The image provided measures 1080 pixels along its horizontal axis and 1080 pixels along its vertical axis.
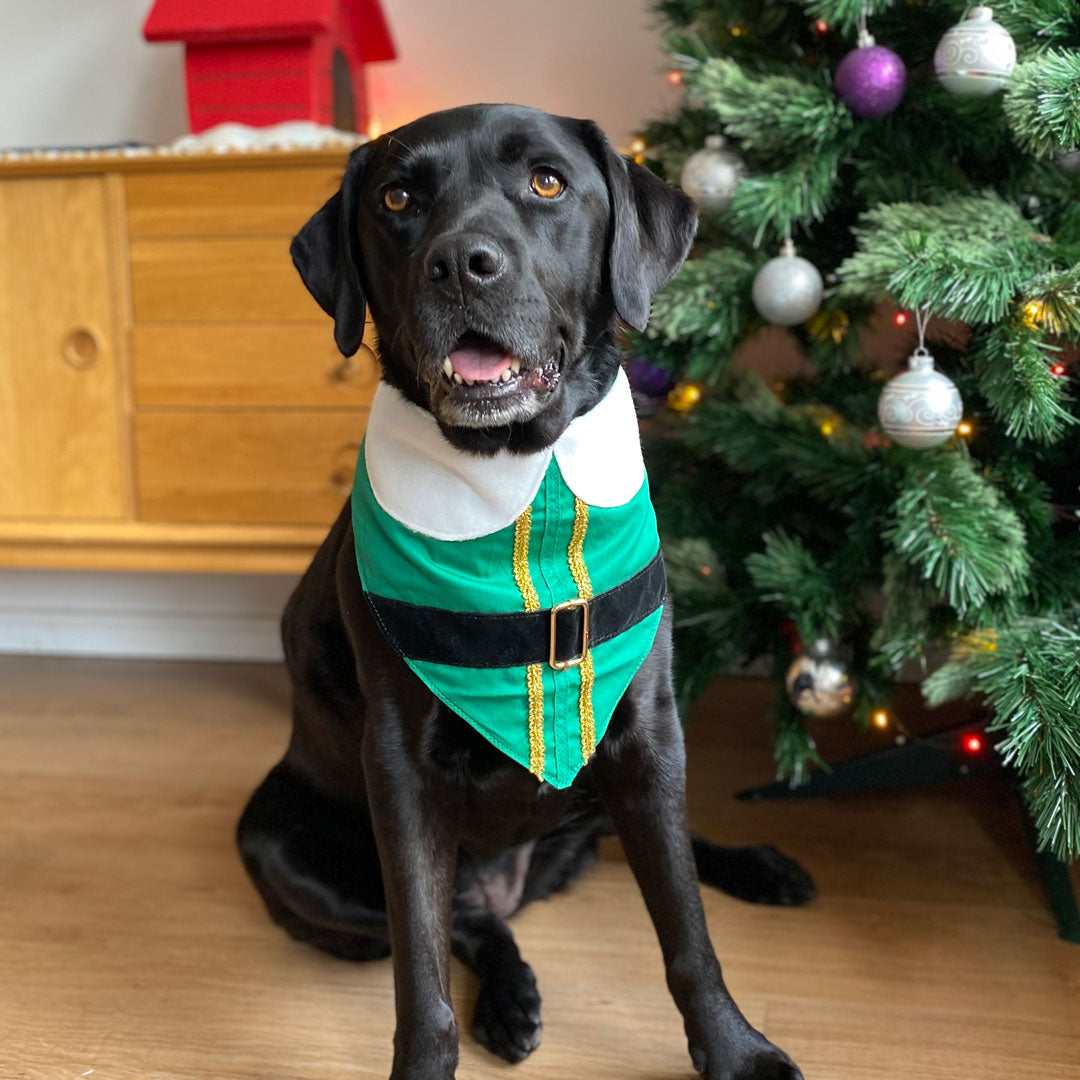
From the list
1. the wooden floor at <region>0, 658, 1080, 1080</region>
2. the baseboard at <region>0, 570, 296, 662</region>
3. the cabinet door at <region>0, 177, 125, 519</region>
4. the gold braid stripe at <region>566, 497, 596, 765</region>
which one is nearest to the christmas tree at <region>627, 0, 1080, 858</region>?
the wooden floor at <region>0, 658, 1080, 1080</region>

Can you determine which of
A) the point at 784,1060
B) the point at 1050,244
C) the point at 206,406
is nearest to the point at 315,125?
the point at 206,406

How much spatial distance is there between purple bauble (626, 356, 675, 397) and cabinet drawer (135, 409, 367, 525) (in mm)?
572

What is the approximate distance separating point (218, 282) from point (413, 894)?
1.35m

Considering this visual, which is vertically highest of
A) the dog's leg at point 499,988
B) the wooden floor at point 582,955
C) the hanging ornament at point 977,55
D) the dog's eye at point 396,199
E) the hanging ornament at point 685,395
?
the hanging ornament at point 977,55

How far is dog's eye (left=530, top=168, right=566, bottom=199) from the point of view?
3.69ft

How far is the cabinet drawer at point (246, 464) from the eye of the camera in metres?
2.15

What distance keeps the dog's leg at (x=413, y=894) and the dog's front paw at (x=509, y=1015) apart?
16 centimetres

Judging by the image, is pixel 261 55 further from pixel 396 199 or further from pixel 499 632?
pixel 499 632


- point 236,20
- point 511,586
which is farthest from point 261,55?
point 511,586

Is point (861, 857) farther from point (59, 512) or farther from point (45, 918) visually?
point (59, 512)

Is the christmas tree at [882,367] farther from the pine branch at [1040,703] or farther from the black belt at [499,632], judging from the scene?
the black belt at [499,632]

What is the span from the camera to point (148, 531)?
7.33 feet

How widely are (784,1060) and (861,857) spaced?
555mm

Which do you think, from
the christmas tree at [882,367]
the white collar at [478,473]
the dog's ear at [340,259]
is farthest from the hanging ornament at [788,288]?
the dog's ear at [340,259]
